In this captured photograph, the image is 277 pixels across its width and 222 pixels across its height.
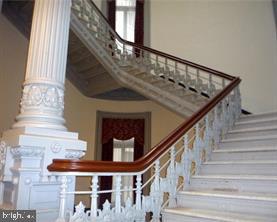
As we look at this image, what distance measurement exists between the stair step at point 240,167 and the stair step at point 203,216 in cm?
67

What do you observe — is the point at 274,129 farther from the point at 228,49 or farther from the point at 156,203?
the point at 228,49

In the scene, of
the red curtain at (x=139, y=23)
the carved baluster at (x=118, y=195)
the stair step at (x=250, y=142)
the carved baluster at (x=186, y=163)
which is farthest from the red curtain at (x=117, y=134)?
the carved baluster at (x=118, y=195)

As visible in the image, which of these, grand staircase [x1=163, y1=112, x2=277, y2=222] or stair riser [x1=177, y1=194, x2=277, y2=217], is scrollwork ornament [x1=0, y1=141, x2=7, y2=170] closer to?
grand staircase [x1=163, y1=112, x2=277, y2=222]

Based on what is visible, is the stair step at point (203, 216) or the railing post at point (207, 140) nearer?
the stair step at point (203, 216)

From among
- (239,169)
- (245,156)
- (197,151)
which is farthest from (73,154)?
(245,156)

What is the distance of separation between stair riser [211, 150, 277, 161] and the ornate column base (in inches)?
69.9

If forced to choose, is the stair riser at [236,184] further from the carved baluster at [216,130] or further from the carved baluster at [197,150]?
the carved baluster at [216,130]

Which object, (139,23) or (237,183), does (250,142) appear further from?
(139,23)

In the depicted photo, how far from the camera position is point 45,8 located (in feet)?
7.79

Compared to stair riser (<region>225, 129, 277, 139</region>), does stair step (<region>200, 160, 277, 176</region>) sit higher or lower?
lower

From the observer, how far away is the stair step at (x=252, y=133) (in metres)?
3.36

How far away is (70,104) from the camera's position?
580 cm

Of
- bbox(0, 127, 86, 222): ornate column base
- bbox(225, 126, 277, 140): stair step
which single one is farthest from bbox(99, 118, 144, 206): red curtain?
bbox(0, 127, 86, 222): ornate column base

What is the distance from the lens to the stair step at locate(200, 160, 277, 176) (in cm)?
270
